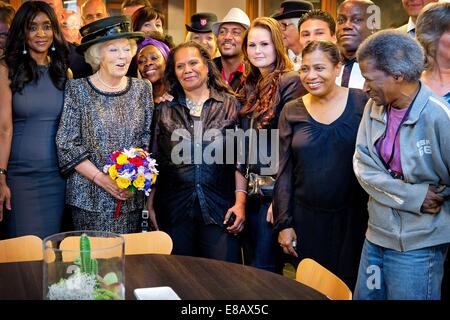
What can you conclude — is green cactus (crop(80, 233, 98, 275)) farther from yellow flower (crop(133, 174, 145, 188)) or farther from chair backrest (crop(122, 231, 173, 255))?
yellow flower (crop(133, 174, 145, 188))

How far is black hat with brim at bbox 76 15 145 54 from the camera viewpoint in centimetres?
367

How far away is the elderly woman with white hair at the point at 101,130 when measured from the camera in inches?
140

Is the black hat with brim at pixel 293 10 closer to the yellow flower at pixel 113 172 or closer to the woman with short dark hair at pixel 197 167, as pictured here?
the woman with short dark hair at pixel 197 167

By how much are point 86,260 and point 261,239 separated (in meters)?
1.93

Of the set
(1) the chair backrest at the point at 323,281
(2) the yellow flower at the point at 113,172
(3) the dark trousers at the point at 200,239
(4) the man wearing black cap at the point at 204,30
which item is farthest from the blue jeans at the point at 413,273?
(4) the man wearing black cap at the point at 204,30

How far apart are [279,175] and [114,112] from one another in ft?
3.40

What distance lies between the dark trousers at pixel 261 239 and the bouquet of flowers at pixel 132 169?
0.65 metres

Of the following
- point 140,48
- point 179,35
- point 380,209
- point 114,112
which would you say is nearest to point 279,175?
point 380,209

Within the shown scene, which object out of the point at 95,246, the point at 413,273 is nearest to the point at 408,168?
the point at 413,273

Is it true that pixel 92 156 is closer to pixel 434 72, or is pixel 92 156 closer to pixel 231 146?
pixel 231 146

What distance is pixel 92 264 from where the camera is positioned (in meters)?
1.81

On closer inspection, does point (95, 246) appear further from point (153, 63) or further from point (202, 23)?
point (202, 23)

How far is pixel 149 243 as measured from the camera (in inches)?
114

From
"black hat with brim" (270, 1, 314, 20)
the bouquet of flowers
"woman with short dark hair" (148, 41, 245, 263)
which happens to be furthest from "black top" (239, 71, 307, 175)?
"black hat with brim" (270, 1, 314, 20)
